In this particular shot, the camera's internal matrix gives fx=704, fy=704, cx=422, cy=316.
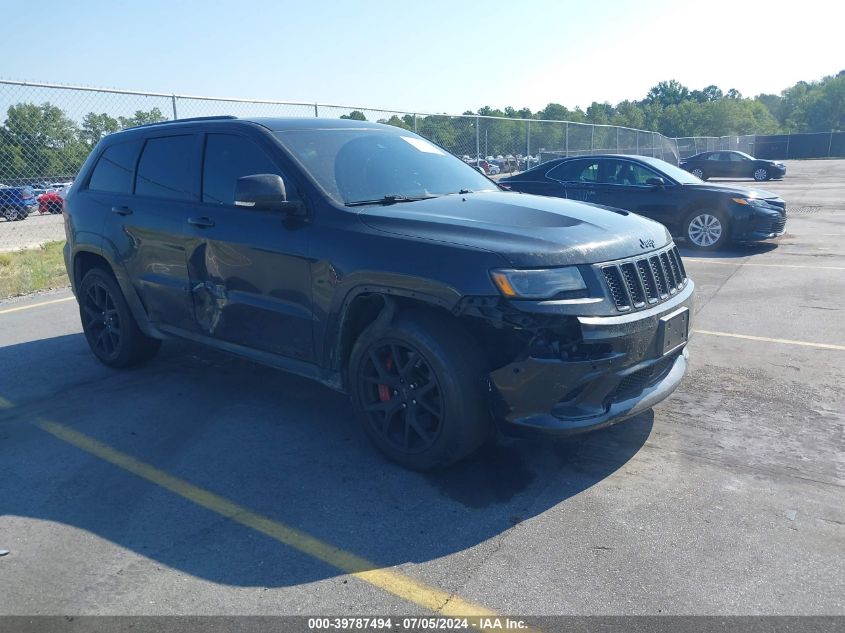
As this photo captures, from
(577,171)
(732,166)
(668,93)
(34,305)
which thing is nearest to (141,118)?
(34,305)

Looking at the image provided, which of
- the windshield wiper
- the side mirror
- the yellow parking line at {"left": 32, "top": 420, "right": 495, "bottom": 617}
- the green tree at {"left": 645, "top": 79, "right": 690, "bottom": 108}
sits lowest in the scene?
the yellow parking line at {"left": 32, "top": 420, "right": 495, "bottom": 617}

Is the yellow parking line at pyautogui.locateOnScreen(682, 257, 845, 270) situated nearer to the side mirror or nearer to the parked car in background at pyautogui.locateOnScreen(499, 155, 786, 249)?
the parked car in background at pyautogui.locateOnScreen(499, 155, 786, 249)

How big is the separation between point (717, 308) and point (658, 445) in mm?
3815

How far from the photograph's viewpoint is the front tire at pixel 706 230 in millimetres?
11102

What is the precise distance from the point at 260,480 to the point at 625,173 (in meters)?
9.34

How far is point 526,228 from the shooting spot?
3.72 m

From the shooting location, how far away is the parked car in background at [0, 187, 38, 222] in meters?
10.5

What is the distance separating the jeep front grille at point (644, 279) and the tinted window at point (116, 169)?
3751 millimetres

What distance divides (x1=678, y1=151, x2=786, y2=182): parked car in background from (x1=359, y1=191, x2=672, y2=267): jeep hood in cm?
3011

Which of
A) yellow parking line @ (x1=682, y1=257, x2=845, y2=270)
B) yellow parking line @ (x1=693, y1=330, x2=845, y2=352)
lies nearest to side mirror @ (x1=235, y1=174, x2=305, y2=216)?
yellow parking line @ (x1=693, y1=330, x2=845, y2=352)

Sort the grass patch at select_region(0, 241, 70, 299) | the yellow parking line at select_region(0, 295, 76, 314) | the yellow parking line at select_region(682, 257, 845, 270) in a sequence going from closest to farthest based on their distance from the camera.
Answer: the yellow parking line at select_region(0, 295, 76, 314)
the grass patch at select_region(0, 241, 70, 299)
the yellow parking line at select_region(682, 257, 845, 270)

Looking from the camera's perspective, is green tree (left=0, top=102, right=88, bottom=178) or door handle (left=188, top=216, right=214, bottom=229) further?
green tree (left=0, top=102, right=88, bottom=178)

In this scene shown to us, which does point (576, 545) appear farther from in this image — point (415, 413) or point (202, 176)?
point (202, 176)

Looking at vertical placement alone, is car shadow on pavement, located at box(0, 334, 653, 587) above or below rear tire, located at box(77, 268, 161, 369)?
below
